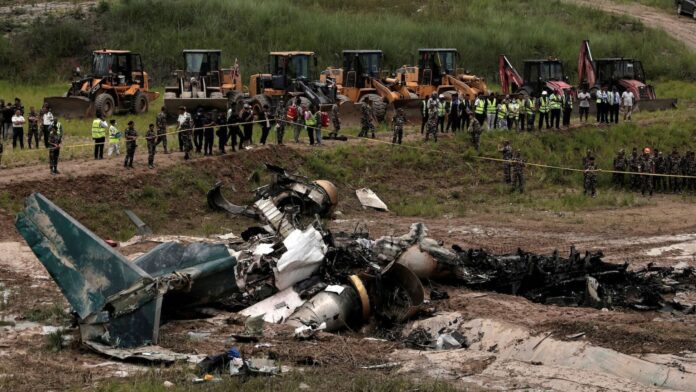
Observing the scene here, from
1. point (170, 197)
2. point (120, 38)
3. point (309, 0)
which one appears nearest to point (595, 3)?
point (309, 0)

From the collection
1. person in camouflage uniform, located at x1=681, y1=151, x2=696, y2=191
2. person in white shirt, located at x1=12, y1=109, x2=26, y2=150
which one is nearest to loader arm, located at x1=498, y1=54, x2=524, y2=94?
person in camouflage uniform, located at x1=681, y1=151, x2=696, y2=191

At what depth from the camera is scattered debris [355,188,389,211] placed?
2777cm

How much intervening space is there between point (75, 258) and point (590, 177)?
59.2 feet

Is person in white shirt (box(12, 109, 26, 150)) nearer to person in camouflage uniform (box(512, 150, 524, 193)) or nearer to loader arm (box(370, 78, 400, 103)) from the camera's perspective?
loader arm (box(370, 78, 400, 103))

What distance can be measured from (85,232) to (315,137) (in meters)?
16.9

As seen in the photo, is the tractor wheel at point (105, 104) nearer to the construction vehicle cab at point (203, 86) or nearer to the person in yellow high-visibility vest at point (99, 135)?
the construction vehicle cab at point (203, 86)

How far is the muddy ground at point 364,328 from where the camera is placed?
13.6 m

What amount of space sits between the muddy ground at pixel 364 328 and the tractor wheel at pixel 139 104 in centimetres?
1319

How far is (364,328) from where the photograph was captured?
1669 centimetres

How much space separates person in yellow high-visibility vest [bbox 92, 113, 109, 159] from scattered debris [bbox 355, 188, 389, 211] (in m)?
6.53

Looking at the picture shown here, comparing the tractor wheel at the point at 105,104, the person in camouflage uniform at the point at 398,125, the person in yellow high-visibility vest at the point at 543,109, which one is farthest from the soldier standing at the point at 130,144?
the person in yellow high-visibility vest at the point at 543,109

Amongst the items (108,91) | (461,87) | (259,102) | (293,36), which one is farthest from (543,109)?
(293,36)

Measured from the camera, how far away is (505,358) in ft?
47.4

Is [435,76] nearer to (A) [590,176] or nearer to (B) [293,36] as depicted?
(A) [590,176]
